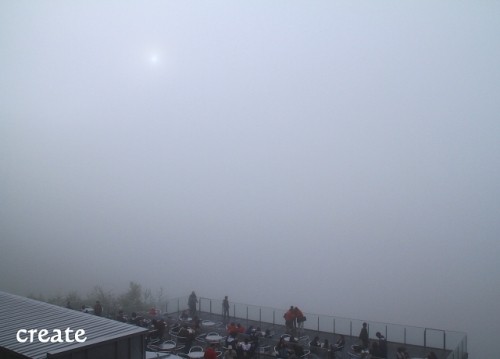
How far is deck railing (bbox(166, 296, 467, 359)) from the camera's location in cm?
1609

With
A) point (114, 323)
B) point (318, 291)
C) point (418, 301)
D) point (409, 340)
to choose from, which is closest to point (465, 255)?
point (418, 301)

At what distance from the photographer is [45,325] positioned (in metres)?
10.7

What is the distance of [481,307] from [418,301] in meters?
19.3

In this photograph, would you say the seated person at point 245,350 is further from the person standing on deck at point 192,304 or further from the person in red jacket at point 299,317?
the person standing on deck at point 192,304

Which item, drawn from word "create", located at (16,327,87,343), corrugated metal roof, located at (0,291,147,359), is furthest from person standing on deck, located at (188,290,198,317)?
word "create", located at (16,327,87,343)

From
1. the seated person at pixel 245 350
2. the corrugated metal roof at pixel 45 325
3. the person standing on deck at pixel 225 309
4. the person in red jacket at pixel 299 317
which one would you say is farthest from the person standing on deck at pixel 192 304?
the corrugated metal roof at pixel 45 325

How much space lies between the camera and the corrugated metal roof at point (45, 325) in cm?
906

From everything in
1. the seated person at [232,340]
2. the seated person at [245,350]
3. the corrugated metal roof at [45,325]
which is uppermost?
the corrugated metal roof at [45,325]

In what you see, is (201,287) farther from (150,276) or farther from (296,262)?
(296,262)

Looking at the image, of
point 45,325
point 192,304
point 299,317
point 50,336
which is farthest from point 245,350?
point 192,304

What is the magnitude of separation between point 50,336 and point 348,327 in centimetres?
1295

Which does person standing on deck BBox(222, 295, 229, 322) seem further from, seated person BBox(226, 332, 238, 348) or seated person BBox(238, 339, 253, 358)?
seated person BBox(238, 339, 253, 358)

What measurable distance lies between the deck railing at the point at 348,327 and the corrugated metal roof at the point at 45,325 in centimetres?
1057

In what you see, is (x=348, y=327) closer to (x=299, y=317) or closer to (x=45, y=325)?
(x=299, y=317)
